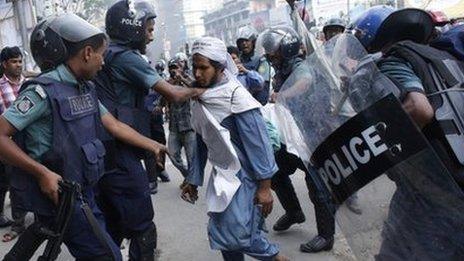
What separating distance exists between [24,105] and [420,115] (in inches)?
67.3

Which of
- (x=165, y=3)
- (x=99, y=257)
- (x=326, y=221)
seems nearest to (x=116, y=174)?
(x=99, y=257)

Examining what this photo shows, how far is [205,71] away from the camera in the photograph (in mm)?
2895

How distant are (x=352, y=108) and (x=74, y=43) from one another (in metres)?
1.58

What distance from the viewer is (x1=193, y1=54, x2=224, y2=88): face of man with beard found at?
288 centimetres

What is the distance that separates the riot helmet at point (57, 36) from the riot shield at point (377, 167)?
1.35m

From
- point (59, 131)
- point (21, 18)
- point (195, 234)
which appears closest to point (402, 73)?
point (59, 131)

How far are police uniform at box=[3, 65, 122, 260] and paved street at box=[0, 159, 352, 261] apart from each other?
1561 mm

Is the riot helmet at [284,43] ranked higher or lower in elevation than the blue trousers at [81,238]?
higher

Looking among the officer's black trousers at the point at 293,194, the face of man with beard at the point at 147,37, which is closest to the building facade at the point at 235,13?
the officer's black trousers at the point at 293,194

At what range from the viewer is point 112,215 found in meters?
3.18

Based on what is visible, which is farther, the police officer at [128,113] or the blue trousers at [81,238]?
the police officer at [128,113]

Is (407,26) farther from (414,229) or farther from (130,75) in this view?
(130,75)

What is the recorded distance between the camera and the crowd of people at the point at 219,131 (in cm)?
160

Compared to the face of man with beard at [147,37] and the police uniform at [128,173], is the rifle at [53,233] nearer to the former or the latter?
the police uniform at [128,173]
